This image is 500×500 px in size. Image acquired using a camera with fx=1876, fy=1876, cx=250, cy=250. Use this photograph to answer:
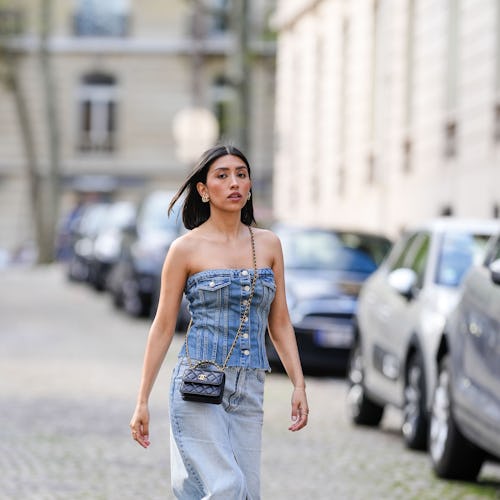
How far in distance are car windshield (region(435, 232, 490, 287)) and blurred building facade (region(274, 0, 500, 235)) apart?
376 inches

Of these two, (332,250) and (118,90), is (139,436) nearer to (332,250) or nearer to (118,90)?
(332,250)

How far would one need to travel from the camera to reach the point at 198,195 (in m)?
6.40

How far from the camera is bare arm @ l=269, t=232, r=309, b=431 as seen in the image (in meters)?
6.32

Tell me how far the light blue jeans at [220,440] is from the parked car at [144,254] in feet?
63.3

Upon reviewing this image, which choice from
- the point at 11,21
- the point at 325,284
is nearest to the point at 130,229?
the point at 325,284

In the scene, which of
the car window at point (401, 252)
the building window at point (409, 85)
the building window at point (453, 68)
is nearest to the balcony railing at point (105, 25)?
the building window at point (409, 85)

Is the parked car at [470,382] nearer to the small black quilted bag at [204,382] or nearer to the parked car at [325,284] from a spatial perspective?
the small black quilted bag at [204,382]

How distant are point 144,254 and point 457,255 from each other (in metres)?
14.4

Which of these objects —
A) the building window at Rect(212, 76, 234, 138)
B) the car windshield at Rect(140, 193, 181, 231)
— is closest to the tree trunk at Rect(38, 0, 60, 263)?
the building window at Rect(212, 76, 234, 138)

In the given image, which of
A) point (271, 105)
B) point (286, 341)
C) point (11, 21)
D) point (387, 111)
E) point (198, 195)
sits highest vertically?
point (11, 21)

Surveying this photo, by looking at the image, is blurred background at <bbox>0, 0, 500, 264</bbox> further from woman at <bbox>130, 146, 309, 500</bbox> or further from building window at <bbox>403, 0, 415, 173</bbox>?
woman at <bbox>130, 146, 309, 500</bbox>

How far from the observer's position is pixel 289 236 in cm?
1884

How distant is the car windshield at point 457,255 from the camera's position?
40.1 ft

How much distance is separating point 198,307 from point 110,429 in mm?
6767
